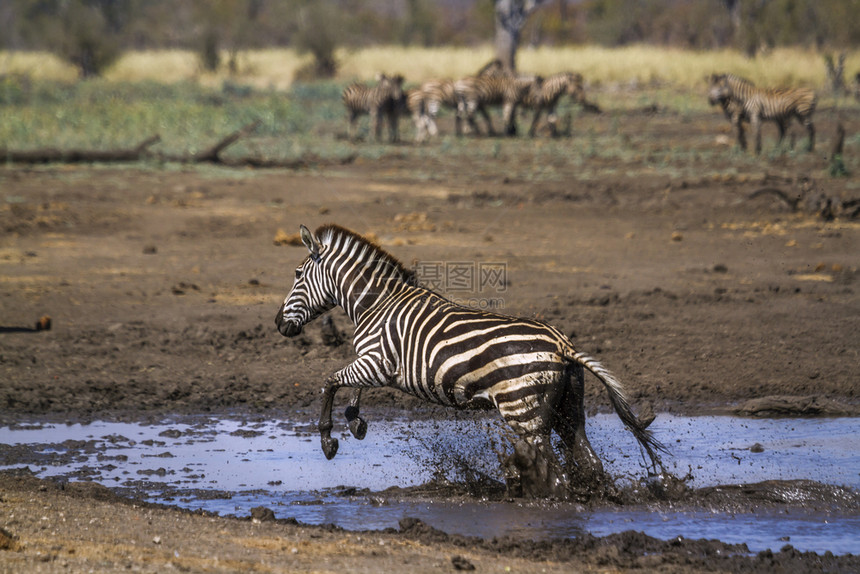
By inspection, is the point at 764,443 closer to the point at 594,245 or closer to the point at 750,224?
the point at 594,245

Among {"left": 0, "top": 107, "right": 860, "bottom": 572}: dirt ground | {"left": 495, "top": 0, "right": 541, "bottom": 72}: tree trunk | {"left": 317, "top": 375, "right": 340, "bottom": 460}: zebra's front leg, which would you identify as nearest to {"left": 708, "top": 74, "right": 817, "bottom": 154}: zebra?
{"left": 0, "top": 107, "right": 860, "bottom": 572}: dirt ground

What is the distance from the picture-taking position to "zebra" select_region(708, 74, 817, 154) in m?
20.3

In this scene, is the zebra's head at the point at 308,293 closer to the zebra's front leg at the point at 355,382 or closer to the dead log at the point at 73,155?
the zebra's front leg at the point at 355,382

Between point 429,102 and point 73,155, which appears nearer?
point 73,155

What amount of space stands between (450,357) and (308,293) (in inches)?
58.6

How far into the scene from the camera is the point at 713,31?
177ft

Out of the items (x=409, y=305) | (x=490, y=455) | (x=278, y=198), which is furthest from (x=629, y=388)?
(x=278, y=198)

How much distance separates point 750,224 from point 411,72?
1033 inches

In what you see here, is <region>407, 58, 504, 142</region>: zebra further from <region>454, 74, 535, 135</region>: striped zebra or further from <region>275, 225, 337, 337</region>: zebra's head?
<region>275, 225, 337, 337</region>: zebra's head

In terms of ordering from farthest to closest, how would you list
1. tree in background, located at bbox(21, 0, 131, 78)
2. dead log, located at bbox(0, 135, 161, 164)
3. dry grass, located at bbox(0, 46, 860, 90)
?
tree in background, located at bbox(21, 0, 131, 78)
dry grass, located at bbox(0, 46, 860, 90)
dead log, located at bbox(0, 135, 161, 164)

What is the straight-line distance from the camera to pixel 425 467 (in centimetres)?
617

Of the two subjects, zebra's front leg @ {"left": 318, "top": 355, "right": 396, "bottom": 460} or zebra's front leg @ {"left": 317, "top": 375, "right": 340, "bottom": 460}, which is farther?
zebra's front leg @ {"left": 317, "top": 375, "right": 340, "bottom": 460}

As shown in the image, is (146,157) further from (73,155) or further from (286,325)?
(286,325)

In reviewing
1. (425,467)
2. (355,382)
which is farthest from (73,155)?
(425,467)
